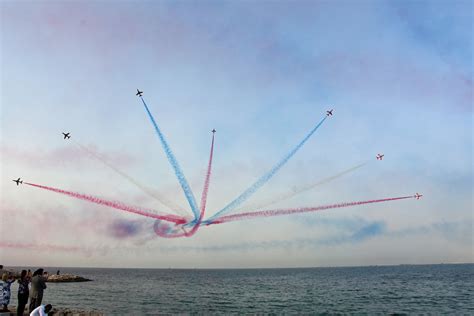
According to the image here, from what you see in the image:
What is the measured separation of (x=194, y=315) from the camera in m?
38.6

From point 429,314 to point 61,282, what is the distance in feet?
301

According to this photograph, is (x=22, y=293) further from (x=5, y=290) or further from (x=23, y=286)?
(x=5, y=290)

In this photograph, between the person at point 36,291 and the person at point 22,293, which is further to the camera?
the person at point 22,293

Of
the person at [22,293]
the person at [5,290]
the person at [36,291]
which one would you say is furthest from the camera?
the person at [5,290]

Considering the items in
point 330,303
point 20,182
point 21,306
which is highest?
point 20,182

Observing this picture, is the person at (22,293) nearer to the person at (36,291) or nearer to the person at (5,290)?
the person at (5,290)

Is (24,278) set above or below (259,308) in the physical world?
above

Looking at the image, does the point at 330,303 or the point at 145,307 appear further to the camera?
the point at 330,303

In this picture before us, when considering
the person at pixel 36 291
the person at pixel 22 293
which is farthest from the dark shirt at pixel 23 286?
the person at pixel 36 291

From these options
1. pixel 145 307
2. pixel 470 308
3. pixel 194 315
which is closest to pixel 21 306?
pixel 194 315

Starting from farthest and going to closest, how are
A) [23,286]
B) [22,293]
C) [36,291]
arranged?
[23,286], [22,293], [36,291]

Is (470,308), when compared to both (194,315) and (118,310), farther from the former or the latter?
(118,310)

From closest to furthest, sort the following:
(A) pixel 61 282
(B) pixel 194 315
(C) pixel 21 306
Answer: (C) pixel 21 306
(B) pixel 194 315
(A) pixel 61 282

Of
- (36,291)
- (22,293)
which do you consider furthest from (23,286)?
(36,291)
